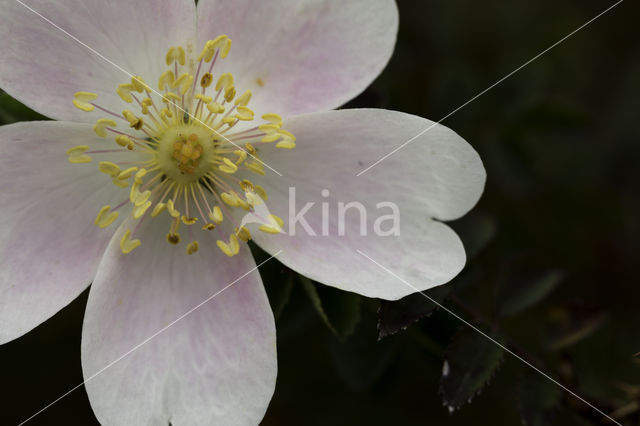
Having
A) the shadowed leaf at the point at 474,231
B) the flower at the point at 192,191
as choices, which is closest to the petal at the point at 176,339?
the flower at the point at 192,191

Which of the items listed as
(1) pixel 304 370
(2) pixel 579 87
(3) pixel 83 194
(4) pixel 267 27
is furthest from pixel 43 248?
(2) pixel 579 87

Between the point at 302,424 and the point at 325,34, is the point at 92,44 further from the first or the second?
the point at 302,424

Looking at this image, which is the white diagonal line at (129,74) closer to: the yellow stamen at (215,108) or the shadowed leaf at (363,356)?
the yellow stamen at (215,108)

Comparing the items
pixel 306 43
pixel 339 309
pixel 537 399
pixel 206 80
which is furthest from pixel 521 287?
pixel 206 80

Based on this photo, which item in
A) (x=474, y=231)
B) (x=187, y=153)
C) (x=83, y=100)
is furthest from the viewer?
(x=474, y=231)

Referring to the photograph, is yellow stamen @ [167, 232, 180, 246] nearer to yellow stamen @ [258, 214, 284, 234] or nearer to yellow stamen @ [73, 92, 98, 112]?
yellow stamen @ [258, 214, 284, 234]

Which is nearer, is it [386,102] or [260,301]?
[260,301]

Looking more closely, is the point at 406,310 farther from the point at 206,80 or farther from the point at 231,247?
the point at 206,80
